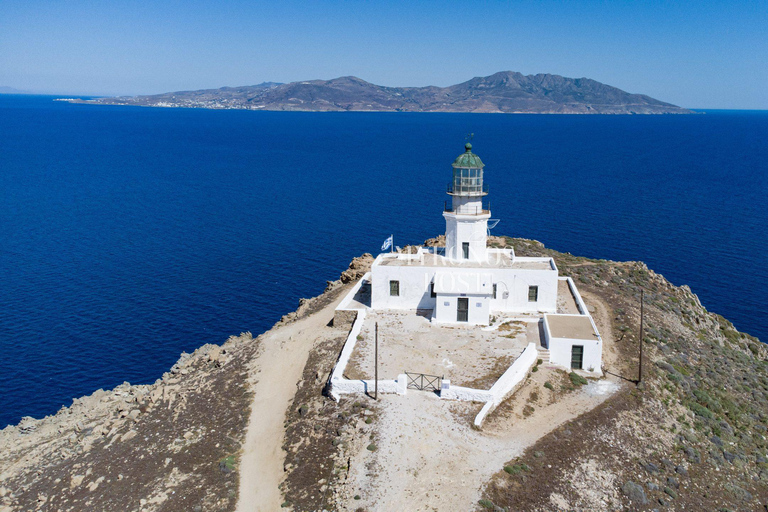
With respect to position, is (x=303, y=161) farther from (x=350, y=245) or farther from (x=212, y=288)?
(x=212, y=288)

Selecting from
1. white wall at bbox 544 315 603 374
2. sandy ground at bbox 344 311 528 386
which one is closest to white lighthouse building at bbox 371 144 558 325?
sandy ground at bbox 344 311 528 386

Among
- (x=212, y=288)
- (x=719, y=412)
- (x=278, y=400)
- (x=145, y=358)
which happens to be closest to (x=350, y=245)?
(x=212, y=288)

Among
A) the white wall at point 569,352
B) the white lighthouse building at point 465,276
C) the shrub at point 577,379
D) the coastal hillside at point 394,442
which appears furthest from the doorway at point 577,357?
the white lighthouse building at point 465,276

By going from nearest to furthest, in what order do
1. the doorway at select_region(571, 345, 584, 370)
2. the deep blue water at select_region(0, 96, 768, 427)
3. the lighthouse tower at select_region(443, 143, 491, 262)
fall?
the doorway at select_region(571, 345, 584, 370) < the lighthouse tower at select_region(443, 143, 491, 262) < the deep blue water at select_region(0, 96, 768, 427)

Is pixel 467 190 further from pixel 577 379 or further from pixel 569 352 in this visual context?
pixel 577 379

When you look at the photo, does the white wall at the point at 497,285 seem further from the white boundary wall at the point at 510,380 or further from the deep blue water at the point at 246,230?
the deep blue water at the point at 246,230

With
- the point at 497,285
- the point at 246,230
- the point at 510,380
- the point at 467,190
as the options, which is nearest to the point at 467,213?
the point at 467,190

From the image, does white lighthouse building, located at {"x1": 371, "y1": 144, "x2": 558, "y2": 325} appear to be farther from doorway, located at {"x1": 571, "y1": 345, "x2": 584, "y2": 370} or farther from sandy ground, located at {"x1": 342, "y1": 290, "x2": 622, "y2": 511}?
sandy ground, located at {"x1": 342, "y1": 290, "x2": 622, "y2": 511}
